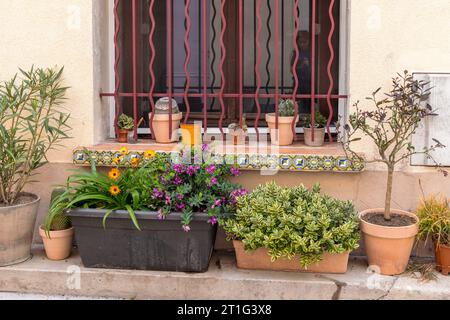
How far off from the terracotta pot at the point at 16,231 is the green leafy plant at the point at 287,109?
77.0 inches

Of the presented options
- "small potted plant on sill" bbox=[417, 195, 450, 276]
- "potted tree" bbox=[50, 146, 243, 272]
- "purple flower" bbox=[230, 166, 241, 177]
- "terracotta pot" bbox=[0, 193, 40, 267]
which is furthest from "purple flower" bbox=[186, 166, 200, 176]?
"small potted plant on sill" bbox=[417, 195, 450, 276]

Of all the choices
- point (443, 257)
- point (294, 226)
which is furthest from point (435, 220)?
point (294, 226)

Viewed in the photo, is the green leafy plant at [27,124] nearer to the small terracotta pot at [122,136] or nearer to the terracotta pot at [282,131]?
the small terracotta pot at [122,136]

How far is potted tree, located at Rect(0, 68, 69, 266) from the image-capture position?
4.25m

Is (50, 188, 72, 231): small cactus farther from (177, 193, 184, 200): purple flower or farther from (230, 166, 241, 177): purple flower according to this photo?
(230, 166, 241, 177): purple flower

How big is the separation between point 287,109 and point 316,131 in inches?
11.2

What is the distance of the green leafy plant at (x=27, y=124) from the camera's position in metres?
4.32

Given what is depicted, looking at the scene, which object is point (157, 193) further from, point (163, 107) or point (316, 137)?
point (316, 137)

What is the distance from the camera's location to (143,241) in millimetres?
4086

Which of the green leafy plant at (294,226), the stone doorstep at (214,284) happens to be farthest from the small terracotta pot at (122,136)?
the green leafy plant at (294,226)

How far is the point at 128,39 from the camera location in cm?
530
